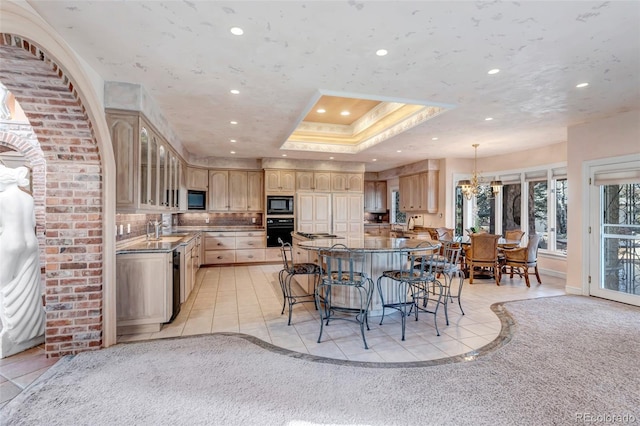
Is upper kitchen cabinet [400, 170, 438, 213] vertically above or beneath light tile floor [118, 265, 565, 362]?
above

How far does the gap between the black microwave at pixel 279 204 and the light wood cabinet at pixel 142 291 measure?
4096 millimetres

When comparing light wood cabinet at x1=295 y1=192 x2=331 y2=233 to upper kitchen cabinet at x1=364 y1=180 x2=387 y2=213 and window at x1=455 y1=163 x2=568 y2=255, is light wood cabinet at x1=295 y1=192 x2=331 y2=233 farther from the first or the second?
window at x1=455 y1=163 x2=568 y2=255

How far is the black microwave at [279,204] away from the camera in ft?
24.0

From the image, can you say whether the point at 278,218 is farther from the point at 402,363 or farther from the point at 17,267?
the point at 402,363

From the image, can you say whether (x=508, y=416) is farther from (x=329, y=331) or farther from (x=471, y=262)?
(x=471, y=262)

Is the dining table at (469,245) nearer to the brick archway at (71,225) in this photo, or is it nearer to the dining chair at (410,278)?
the dining chair at (410,278)

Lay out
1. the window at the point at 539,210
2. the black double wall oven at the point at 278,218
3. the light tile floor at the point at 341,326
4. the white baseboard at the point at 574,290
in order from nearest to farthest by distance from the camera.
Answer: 1. the light tile floor at the point at 341,326
2. the white baseboard at the point at 574,290
3. the window at the point at 539,210
4. the black double wall oven at the point at 278,218

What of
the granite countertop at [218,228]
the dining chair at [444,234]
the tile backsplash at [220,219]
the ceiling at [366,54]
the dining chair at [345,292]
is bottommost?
the dining chair at [345,292]

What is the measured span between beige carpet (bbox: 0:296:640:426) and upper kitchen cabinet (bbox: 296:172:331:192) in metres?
4.94

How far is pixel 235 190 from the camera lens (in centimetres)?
749

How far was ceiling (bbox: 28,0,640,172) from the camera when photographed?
2041 mm

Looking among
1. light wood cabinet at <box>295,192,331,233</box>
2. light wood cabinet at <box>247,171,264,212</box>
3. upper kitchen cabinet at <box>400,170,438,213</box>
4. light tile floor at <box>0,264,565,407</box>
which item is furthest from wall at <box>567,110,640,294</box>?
light wood cabinet at <box>247,171,264,212</box>

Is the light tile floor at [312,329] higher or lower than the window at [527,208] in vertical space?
lower

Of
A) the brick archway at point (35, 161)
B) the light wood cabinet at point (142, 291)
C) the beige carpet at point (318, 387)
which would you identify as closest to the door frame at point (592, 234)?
the beige carpet at point (318, 387)
